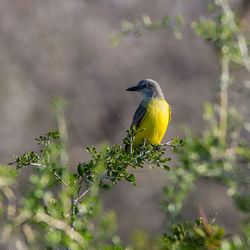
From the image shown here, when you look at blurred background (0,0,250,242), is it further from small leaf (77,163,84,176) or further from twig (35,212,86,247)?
twig (35,212,86,247)

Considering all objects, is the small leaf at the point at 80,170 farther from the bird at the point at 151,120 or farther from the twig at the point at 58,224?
the bird at the point at 151,120

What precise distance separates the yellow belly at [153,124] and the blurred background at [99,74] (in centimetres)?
594

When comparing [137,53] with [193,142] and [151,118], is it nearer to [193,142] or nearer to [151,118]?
[151,118]

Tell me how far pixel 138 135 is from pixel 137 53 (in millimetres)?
8529

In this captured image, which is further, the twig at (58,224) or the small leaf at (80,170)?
the small leaf at (80,170)

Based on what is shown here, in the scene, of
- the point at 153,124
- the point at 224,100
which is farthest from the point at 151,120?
the point at 224,100

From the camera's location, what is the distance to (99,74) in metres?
13.7

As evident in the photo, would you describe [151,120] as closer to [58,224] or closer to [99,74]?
[58,224]

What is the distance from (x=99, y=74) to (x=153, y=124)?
8351 mm

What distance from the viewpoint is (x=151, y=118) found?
18.3ft

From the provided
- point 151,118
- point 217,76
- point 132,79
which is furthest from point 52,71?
point 217,76

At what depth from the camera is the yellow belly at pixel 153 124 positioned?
5492 mm

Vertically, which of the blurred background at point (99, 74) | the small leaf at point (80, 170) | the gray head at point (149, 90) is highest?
the blurred background at point (99, 74)

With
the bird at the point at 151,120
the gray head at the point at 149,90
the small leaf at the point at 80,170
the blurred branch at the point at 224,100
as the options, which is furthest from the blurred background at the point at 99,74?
the blurred branch at the point at 224,100
